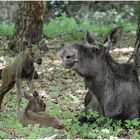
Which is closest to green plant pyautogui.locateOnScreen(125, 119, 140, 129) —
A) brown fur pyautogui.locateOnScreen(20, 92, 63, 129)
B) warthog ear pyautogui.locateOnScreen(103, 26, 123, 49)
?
brown fur pyautogui.locateOnScreen(20, 92, 63, 129)

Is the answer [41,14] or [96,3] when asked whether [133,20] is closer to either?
[96,3]

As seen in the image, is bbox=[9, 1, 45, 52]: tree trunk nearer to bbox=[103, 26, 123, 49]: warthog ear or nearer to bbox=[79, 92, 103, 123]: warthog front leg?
bbox=[79, 92, 103, 123]: warthog front leg

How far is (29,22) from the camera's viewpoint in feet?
44.3

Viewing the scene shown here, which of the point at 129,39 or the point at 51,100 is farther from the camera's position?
the point at 129,39

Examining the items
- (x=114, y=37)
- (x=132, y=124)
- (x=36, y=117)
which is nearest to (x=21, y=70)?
(x=36, y=117)

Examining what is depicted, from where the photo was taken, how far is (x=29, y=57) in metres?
8.52

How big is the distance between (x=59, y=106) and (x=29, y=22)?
5.29m

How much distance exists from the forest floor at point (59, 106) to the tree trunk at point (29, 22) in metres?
0.40

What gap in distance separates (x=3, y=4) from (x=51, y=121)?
16479mm

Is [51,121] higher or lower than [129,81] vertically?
lower

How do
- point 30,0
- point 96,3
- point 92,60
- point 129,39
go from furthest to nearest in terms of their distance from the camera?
point 96,3 < point 129,39 < point 30,0 < point 92,60

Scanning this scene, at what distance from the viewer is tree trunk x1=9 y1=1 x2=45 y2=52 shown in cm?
1345

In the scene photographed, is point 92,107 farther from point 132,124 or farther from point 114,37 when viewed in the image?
point 114,37

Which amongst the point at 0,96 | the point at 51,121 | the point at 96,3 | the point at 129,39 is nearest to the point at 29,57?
the point at 0,96
